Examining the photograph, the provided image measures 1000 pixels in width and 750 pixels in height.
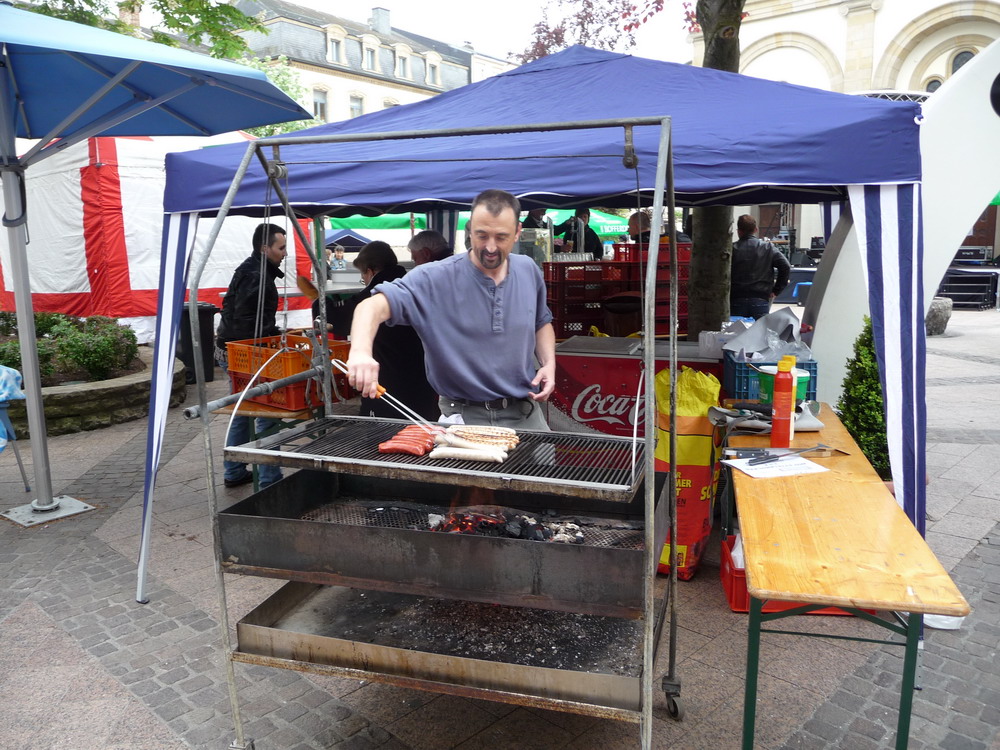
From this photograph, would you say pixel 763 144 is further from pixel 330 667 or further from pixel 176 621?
pixel 176 621

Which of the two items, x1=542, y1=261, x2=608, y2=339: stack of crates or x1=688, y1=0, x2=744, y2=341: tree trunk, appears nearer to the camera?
x1=688, y1=0, x2=744, y2=341: tree trunk

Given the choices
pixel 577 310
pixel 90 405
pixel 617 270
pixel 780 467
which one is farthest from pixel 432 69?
pixel 780 467

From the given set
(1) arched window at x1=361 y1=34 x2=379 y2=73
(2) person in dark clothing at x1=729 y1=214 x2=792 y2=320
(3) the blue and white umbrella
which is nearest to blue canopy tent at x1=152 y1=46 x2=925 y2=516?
(3) the blue and white umbrella

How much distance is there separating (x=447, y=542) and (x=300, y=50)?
44759 mm

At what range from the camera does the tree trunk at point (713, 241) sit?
21.6ft

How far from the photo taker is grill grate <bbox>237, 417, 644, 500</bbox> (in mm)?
2354

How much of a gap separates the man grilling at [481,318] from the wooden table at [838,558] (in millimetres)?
1025

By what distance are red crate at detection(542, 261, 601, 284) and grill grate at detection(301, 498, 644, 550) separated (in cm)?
448

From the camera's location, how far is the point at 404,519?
121 inches

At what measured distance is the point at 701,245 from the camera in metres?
6.70

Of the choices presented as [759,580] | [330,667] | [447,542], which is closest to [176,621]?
[330,667]

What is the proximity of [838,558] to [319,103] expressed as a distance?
45.3 meters

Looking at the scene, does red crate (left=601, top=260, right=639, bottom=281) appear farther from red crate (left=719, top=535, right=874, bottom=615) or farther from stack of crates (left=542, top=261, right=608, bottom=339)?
red crate (left=719, top=535, right=874, bottom=615)

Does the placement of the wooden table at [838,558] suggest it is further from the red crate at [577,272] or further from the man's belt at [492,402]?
the red crate at [577,272]
